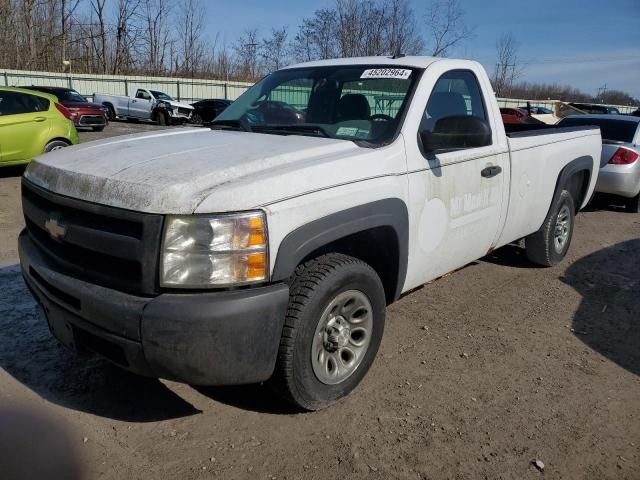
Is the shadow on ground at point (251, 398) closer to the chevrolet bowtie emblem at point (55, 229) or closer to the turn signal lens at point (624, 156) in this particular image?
the chevrolet bowtie emblem at point (55, 229)

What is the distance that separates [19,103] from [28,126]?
55 centimetres

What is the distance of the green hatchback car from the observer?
916 centimetres

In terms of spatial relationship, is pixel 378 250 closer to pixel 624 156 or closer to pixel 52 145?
pixel 624 156

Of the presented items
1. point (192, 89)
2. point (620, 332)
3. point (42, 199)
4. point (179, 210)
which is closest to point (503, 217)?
point (620, 332)

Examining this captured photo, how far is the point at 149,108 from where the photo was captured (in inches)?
1006

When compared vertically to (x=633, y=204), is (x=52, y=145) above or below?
above

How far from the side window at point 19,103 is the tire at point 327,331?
873 cm

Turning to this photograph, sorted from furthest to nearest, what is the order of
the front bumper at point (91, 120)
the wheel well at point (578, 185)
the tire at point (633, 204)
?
the front bumper at point (91, 120) < the tire at point (633, 204) < the wheel well at point (578, 185)

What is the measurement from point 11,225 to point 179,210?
18.1ft

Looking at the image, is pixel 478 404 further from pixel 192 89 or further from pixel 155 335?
pixel 192 89

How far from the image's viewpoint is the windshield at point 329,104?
3416 millimetres

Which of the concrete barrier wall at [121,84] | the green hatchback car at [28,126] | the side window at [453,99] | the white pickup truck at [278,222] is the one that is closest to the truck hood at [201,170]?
the white pickup truck at [278,222]

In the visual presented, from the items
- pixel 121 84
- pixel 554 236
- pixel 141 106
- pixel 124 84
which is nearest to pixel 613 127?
pixel 554 236

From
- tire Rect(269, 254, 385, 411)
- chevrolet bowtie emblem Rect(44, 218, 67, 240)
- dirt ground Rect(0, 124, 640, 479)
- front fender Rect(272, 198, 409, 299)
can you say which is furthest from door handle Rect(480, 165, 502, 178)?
chevrolet bowtie emblem Rect(44, 218, 67, 240)
